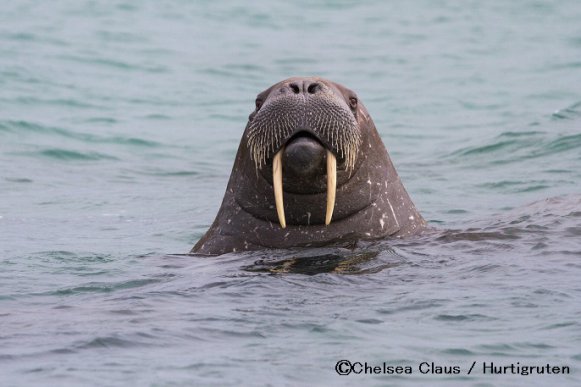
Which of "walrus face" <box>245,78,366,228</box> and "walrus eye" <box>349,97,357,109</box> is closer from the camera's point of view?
"walrus face" <box>245,78,366,228</box>

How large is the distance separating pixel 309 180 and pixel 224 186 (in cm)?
644

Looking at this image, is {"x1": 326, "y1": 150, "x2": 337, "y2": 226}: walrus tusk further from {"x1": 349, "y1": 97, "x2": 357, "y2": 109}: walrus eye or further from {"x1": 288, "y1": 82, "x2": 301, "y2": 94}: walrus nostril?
{"x1": 349, "y1": 97, "x2": 357, "y2": 109}: walrus eye

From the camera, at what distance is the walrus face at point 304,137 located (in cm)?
837

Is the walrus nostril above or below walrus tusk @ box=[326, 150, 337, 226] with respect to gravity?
above

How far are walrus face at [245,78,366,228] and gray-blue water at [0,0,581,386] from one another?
0.55 metres

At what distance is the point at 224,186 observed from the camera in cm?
1505

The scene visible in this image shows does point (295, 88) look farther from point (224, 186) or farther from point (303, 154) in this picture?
point (224, 186)

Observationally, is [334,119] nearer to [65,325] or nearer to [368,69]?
[65,325]

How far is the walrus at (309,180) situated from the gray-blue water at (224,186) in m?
0.31

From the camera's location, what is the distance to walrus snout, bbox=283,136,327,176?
835cm
